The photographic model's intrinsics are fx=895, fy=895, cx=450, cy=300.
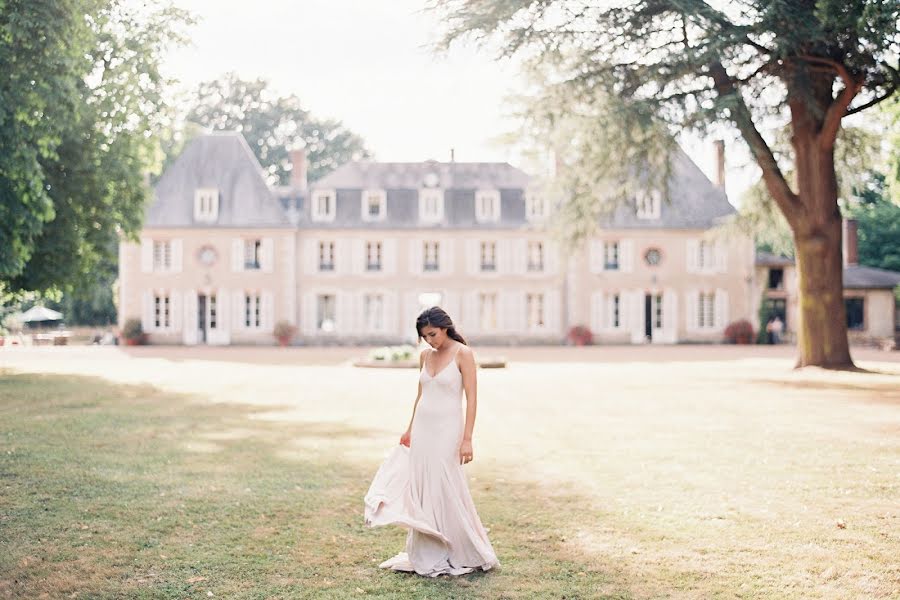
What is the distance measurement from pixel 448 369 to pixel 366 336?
30.7 meters

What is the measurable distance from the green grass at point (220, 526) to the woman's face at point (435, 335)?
45.8 inches

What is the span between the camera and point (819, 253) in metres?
17.1

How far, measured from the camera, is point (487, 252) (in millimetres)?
35312

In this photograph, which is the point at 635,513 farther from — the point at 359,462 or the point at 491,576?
the point at 359,462

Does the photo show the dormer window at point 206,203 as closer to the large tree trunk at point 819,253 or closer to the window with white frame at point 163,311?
the window with white frame at point 163,311

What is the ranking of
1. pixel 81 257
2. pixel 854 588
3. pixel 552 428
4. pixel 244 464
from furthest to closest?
pixel 81 257 → pixel 552 428 → pixel 244 464 → pixel 854 588

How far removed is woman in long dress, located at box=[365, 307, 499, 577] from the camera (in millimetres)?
4496

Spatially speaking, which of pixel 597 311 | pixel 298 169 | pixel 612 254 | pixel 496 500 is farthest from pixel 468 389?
pixel 298 169

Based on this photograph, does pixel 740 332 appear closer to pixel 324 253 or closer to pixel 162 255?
pixel 324 253

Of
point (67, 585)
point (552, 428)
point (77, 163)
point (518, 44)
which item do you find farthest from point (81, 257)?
point (67, 585)

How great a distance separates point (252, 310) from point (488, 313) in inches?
363

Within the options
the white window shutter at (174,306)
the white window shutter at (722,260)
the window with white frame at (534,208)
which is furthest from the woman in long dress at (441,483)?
the white window shutter at (722,260)

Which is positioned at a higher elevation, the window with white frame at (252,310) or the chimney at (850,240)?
the chimney at (850,240)

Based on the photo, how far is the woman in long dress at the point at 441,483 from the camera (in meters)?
4.50
